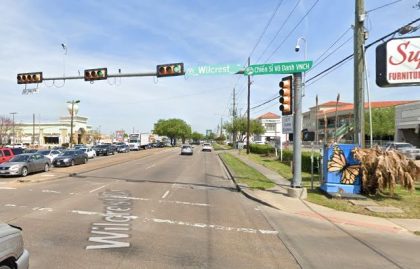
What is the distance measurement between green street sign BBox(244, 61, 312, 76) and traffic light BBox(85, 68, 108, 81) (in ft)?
29.6

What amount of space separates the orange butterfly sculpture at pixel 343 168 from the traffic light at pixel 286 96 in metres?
2.48

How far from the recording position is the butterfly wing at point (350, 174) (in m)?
16.4

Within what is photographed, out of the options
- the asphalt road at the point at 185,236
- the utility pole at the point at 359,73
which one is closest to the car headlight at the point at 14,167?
the asphalt road at the point at 185,236

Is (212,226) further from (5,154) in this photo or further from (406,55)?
(5,154)

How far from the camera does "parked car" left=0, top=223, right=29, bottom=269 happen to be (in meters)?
4.64

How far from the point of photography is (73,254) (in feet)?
24.8

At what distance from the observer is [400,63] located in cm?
1477

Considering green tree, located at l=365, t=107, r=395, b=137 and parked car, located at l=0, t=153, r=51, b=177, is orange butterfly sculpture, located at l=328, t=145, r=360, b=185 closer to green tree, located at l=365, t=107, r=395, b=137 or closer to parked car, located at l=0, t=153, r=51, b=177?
parked car, located at l=0, t=153, r=51, b=177

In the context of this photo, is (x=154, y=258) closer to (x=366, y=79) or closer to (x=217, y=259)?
(x=217, y=259)

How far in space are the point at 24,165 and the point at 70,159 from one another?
9.49 meters

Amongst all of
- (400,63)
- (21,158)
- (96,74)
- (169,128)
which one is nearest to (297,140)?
(400,63)

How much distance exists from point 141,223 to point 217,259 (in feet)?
12.1

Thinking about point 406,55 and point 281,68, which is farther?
point 281,68

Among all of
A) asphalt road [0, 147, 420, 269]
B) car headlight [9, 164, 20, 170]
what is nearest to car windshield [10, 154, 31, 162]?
car headlight [9, 164, 20, 170]
